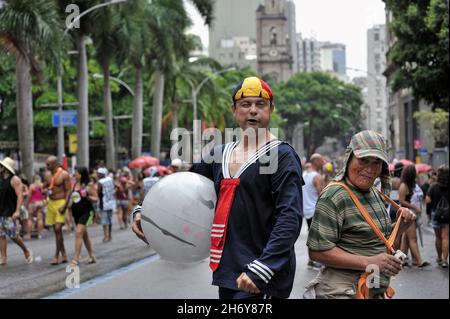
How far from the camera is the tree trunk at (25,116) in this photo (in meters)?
25.7

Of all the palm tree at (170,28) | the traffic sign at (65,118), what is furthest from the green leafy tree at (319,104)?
the traffic sign at (65,118)

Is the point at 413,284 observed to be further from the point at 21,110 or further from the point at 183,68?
the point at 183,68

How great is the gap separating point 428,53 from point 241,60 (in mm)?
168178

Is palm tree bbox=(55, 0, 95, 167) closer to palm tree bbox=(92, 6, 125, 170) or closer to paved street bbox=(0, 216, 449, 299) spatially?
palm tree bbox=(92, 6, 125, 170)

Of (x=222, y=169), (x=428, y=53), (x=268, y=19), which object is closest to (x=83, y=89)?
(x=428, y=53)

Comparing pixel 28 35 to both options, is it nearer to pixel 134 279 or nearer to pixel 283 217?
pixel 134 279

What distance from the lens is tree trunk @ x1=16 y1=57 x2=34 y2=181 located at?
25.7 metres

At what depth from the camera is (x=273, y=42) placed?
163 meters

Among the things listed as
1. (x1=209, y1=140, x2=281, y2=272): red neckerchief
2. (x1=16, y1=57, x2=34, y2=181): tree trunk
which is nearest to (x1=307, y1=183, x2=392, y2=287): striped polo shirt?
(x1=209, y1=140, x2=281, y2=272): red neckerchief

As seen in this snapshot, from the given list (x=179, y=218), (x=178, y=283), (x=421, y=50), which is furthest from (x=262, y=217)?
(x=421, y=50)

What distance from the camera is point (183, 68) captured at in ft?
179

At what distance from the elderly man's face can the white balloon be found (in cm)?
84

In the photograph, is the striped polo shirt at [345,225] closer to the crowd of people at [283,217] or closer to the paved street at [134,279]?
the crowd of people at [283,217]

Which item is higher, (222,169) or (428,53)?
(428,53)
